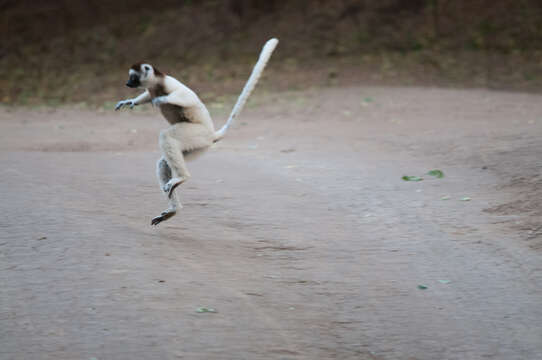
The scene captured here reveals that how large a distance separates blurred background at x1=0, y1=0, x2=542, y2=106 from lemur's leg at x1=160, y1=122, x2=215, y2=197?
996cm

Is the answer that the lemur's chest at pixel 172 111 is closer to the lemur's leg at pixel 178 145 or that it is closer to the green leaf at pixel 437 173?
the lemur's leg at pixel 178 145

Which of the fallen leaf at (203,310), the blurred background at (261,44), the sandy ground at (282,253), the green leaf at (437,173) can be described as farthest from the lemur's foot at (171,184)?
the blurred background at (261,44)

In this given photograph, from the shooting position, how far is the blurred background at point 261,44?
15820mm

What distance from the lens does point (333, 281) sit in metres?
4.49

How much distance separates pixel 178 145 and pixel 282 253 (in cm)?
112

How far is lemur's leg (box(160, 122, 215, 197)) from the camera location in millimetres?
4887

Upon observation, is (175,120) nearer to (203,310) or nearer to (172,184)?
(172,184)

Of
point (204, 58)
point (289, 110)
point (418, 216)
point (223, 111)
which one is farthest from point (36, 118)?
point (418, 216)

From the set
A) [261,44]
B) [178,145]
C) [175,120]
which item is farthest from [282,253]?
[261,44]

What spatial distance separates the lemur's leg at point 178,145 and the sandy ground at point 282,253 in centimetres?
50

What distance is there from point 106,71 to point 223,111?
6.47 meters

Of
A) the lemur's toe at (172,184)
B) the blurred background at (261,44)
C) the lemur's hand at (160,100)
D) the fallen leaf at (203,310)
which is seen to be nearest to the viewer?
the fallen leaf at (203,310)

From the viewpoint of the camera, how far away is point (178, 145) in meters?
4.90

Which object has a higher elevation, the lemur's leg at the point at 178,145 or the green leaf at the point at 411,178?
the lemur's leg at the point at 178,145
